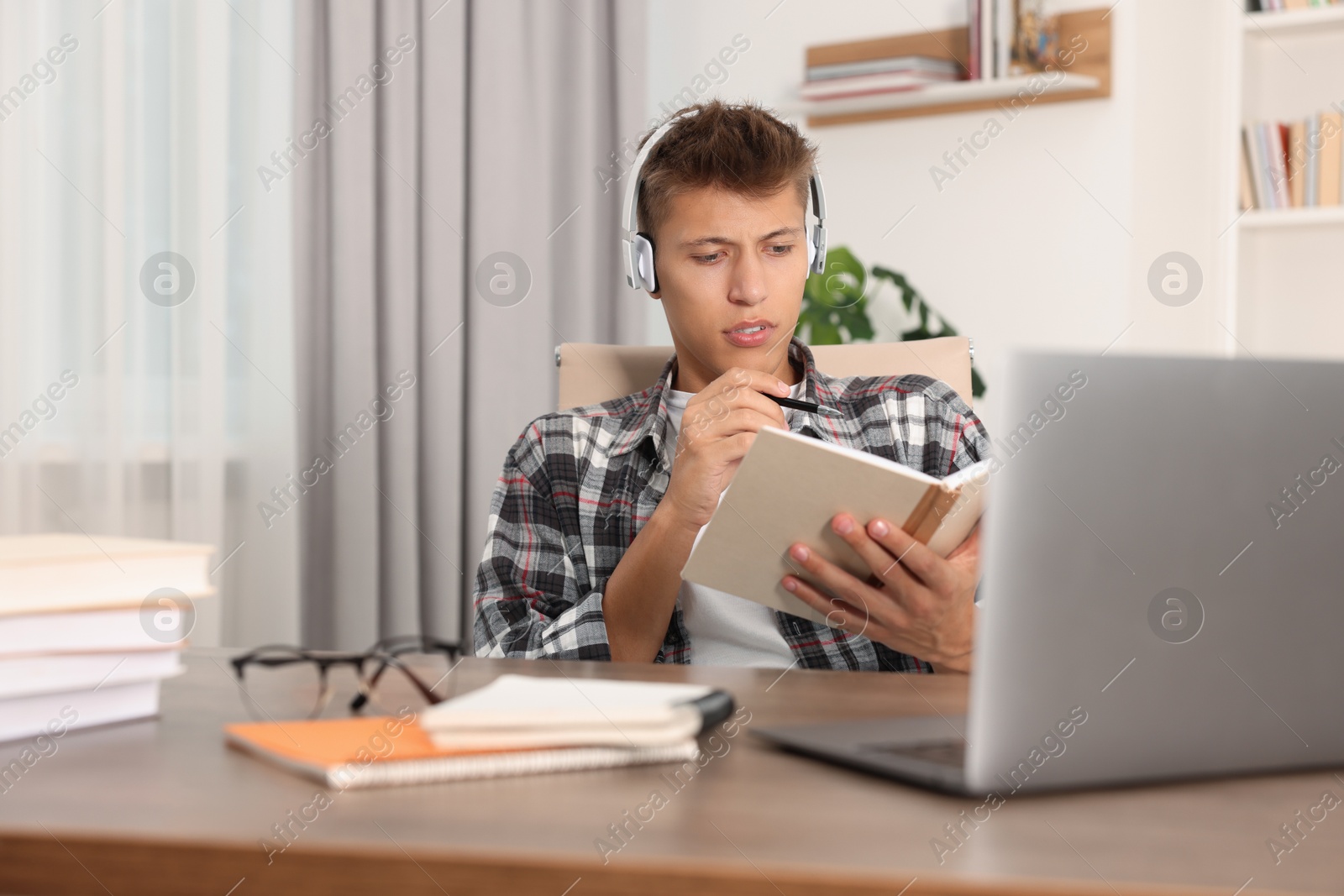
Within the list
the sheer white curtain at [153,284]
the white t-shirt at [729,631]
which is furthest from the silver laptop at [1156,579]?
the sheer white curtain at [153,284]

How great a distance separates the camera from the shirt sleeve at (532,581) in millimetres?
1184

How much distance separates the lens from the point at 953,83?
2490 mm

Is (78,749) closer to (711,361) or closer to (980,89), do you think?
(711,361)

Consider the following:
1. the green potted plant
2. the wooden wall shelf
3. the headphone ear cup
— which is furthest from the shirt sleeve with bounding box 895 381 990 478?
the wooden wall shelf

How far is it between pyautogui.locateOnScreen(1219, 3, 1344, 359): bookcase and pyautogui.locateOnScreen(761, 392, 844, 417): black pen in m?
1.57

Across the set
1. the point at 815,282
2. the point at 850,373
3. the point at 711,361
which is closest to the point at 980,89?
the point at 815,282

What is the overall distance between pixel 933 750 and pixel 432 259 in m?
1.78

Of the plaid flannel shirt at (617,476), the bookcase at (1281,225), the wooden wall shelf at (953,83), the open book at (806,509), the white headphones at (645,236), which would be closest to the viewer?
the open book at (806,509)

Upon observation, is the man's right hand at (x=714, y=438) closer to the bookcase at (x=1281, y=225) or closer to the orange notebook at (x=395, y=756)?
the orange notebook at (x=395, y=756)

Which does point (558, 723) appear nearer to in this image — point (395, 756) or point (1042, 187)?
point (395, 756)

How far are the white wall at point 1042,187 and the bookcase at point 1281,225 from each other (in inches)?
2.2

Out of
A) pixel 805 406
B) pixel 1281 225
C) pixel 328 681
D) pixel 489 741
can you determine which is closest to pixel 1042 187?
pixel 1281 225

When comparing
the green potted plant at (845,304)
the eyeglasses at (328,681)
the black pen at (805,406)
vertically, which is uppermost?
the green potted plant at (845,304)

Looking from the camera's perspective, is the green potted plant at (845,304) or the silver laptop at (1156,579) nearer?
the silver laptop at (1156,579)
